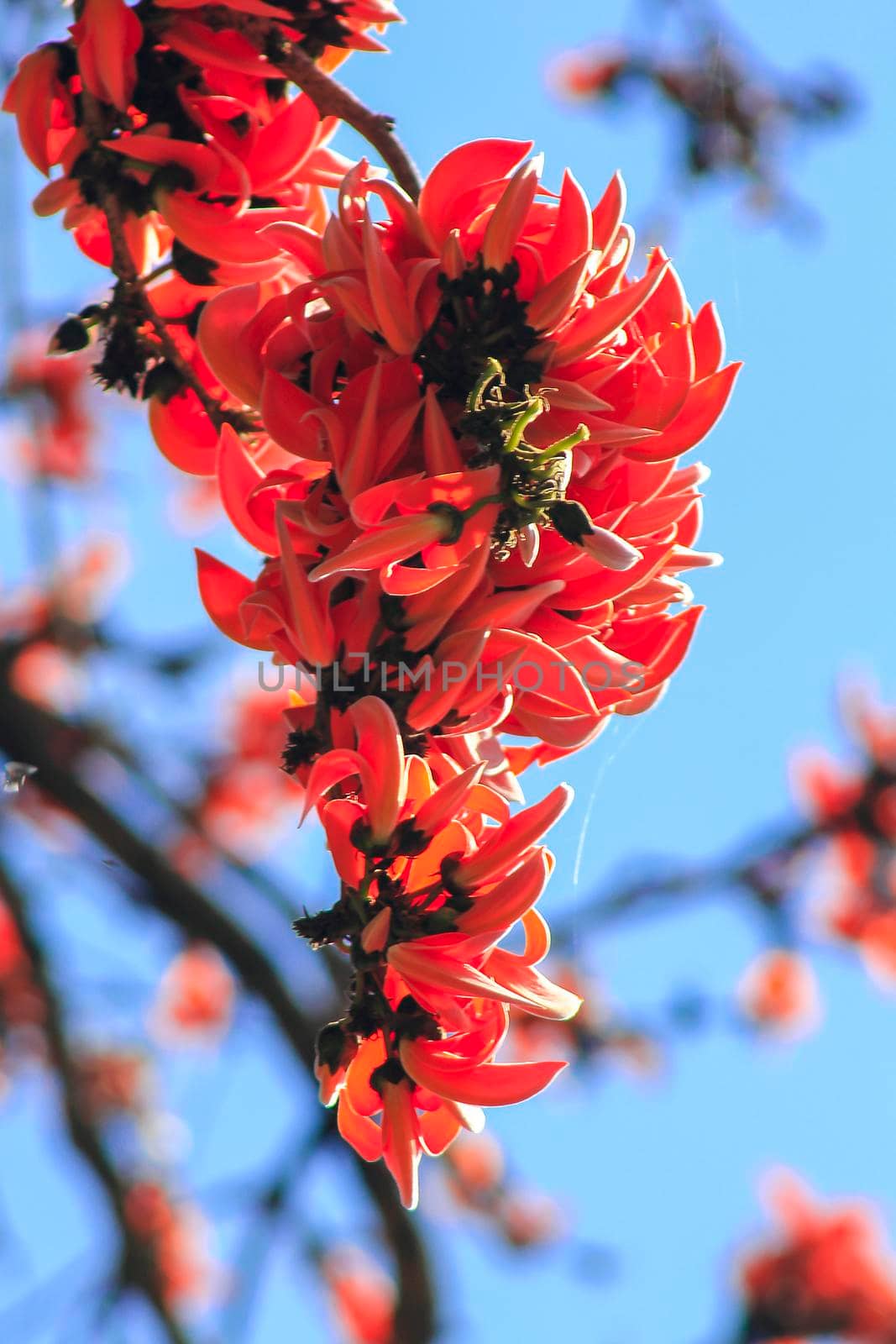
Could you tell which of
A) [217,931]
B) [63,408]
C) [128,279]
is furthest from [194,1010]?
[128,279]

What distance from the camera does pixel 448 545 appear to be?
0.63 m

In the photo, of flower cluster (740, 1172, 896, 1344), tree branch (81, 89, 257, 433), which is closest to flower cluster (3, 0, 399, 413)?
tree branch (81, 89, 257, 433)

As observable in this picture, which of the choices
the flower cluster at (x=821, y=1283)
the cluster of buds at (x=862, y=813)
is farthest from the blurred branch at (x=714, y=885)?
the flower cluster at (x=821, y=1283)

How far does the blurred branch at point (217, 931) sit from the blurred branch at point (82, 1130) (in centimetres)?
30

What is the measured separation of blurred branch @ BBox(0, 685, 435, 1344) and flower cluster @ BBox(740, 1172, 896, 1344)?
1.37 meters

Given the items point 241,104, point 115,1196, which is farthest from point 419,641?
point 115,1196

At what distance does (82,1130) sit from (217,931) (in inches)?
18.2

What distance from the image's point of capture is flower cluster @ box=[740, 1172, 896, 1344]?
271cm

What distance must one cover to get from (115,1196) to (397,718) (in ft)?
4.58

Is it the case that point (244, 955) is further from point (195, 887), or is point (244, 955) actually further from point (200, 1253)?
point (200, 1253)

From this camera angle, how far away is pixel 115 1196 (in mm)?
1819

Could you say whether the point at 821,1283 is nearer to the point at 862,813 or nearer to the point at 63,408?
the point at 862,813

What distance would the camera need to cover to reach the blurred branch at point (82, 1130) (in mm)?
1763

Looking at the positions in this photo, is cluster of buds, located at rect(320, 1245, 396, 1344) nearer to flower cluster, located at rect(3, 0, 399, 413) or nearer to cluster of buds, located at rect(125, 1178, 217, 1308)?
cluster of buds, located at rect(125, 1178, 217, 1308)
